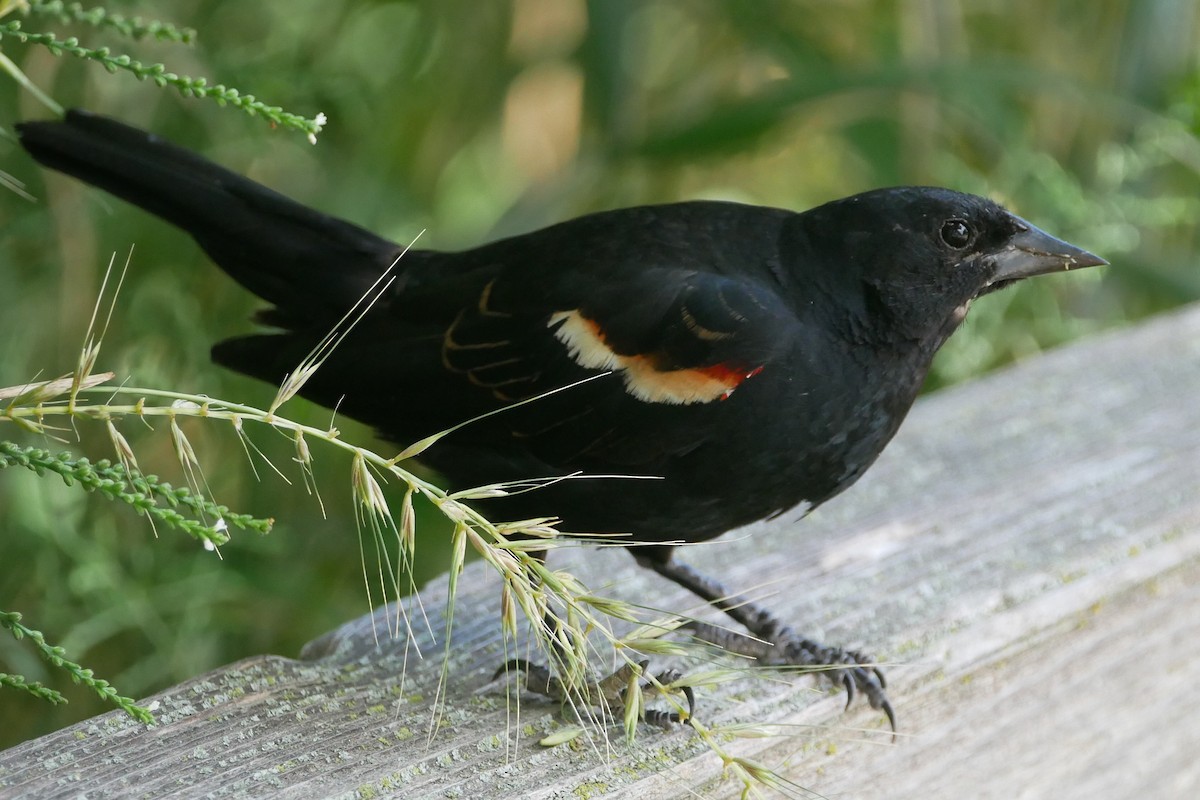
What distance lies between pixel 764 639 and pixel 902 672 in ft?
0.95

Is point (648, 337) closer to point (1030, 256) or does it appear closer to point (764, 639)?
point (764, 639)

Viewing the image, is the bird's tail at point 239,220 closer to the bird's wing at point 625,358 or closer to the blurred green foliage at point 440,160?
the bird's wing at point 625,358

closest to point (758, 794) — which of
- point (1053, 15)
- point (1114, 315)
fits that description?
point (1114, 315)

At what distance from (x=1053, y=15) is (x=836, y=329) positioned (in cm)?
239

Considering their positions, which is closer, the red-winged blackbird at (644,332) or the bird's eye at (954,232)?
the red-winged blackbird at (644,332)

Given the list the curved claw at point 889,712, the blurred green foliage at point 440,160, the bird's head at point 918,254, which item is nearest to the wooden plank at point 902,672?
the curved claw at point 889,712

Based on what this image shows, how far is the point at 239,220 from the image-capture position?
6.27ft

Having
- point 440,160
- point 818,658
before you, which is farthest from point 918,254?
point 440,160

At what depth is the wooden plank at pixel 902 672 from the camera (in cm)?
129

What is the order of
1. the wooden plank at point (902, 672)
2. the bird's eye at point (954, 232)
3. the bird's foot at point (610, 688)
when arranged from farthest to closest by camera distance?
the bird's eye at point (954, 232), the bird's foot at point (610, 688), the wooden plank at point (902, 672)

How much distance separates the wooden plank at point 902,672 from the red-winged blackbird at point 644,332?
102 mm

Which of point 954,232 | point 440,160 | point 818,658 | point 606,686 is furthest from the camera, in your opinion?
point 440,160

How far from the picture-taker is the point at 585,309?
1.75 meters

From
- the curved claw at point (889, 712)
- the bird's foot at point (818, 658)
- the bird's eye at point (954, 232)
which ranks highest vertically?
the bird's eye at point (954, 232)
